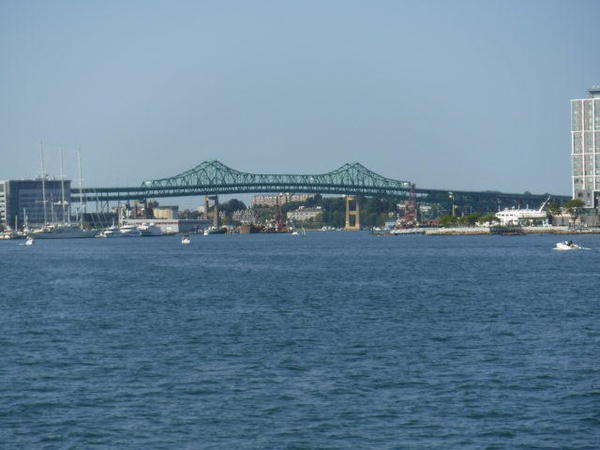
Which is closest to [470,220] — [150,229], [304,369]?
[150,229]

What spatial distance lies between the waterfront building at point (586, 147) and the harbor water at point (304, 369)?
98660 millimetres

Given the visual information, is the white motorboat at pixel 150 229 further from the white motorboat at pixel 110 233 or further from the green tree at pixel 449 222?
the green tree at pixel 449 222

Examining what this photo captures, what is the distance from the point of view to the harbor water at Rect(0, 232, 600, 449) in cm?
1420

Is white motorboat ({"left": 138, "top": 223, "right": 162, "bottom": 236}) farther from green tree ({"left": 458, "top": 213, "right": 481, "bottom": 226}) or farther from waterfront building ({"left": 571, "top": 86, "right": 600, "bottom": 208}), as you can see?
waterfront building ({"left": 571, "top": 86, "right": 600, "bottom": 208})

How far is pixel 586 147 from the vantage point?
130500mm

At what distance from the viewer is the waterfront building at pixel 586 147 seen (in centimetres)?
13000

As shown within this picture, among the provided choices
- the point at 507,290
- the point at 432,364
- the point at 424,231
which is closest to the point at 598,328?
the point at 432,364

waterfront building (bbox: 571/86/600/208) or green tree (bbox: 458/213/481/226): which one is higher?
waterfront building (bbox: 571/86/600/208)

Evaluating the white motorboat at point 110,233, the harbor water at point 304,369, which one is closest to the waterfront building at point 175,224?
the white motorboat at point 110,233

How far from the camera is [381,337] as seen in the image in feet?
74.2

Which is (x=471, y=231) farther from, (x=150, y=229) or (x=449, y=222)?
(x=150, y=229)

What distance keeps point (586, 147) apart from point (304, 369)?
384ft

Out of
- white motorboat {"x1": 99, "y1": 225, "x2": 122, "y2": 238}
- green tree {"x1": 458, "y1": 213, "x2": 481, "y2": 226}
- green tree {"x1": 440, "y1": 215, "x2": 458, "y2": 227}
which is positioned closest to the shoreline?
green tree {"x1": 440, "y1": 215, "x2": 458, "y2": 227}

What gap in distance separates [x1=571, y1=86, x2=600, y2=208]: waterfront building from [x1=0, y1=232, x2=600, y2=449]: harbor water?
98.7 meters
